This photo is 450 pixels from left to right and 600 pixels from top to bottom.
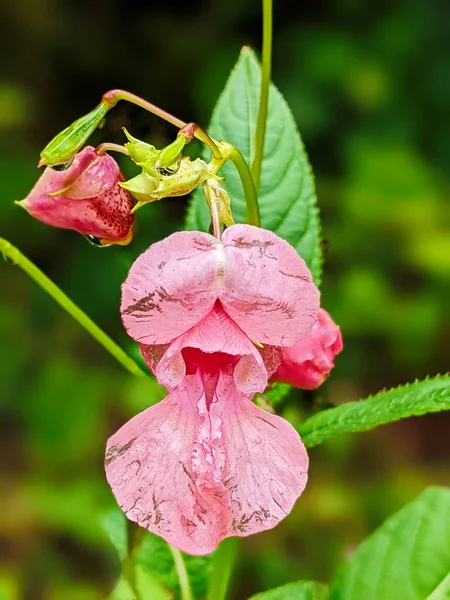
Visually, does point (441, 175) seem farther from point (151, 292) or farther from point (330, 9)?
point (151, 292)

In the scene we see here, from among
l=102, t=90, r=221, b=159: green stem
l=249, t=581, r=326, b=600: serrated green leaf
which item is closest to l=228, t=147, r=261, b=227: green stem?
l=102, t=90, r=221, b=159: green stem

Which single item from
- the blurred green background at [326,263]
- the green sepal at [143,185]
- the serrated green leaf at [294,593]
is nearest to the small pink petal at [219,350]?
the green sepal at [143,185]

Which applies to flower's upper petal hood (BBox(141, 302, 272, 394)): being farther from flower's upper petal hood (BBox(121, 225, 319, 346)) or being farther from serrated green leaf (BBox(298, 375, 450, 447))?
serrated green leaf (BBox(298, 375, 450, 447))

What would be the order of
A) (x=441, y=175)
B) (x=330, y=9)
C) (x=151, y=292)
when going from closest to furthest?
(x=151, y=292) < (x=441, y=175) < (x=330, y=9)

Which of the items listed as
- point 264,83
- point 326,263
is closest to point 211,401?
point 264,83

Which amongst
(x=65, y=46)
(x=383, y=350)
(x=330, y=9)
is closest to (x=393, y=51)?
(x=330, y=9)

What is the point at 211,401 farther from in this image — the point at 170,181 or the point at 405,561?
the point at 405,561
